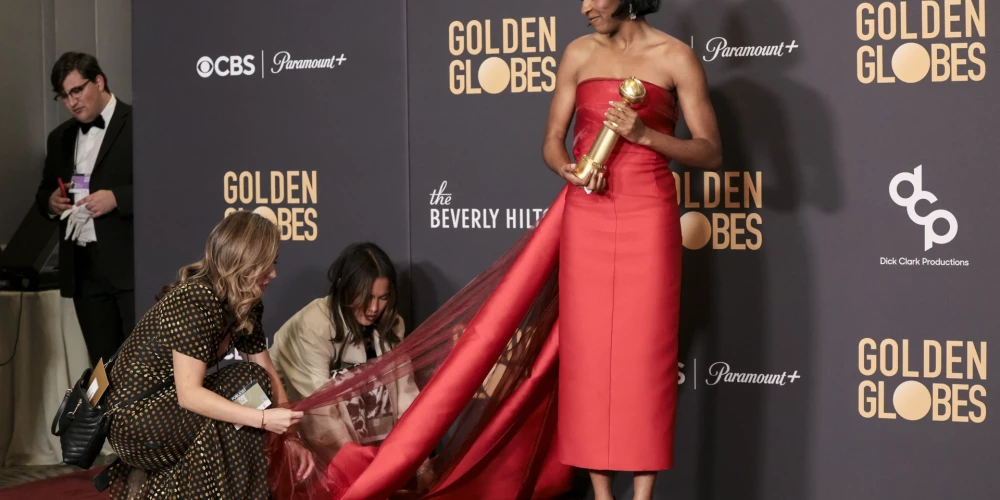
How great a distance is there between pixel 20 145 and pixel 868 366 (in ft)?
15.3

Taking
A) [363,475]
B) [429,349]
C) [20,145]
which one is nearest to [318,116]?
[429,349]

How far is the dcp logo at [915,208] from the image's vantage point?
12.0ft

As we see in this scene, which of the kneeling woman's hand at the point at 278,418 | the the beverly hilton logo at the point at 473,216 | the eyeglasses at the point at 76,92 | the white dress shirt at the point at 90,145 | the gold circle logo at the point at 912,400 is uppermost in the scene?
the eyeglasses at the point at 76,92

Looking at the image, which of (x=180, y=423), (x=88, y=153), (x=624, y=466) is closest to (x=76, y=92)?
(x=88, y=153)

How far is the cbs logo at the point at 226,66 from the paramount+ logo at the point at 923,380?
258 centimetres

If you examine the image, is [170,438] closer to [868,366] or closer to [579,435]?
[579,435]

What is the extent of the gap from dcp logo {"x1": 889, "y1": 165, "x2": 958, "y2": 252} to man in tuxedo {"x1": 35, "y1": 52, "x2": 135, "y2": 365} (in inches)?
123

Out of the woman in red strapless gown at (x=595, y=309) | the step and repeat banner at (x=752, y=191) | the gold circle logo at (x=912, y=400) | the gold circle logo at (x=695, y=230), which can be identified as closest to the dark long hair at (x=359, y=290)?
the step and repeat banner at (x=752, y=191)

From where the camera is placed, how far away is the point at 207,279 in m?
2.96

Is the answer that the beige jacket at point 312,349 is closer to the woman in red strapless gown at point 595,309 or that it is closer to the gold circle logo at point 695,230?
the woman in red strapless gown at point 595,309

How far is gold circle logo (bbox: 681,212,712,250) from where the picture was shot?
3.88 m

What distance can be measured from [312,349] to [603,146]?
151 centimetres

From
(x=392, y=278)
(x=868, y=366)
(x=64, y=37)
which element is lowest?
(x=868, y=366)

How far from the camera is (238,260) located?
2916 millimetres
